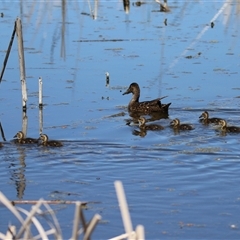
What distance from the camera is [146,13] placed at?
19.2m

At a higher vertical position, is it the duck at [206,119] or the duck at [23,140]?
the duck at [206,119]

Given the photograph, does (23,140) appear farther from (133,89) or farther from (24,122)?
(133,89)

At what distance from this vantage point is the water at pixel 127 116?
649cm

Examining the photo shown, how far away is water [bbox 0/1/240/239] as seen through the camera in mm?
6492

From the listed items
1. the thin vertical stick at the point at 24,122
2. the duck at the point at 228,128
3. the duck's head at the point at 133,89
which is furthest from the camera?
the duck's head at the point at 133,89

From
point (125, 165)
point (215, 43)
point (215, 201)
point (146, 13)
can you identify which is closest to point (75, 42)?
point (215, 43)

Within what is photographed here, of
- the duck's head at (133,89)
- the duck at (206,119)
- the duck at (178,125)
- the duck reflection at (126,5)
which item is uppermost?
the duck reflection at (126,5)

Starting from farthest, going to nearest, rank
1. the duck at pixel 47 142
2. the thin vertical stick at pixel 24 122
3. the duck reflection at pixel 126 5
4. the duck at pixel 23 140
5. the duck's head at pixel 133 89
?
the duck reflection at pixel 126 5, the duck's head at pixel 133 89, the thin vertical stick at pixel 24 122, the duck at pixel 23 140, the duck at pixel 47 142

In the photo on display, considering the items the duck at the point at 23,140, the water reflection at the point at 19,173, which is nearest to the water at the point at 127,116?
the water reflection at the point at 19,173

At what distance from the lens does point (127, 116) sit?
435 inches

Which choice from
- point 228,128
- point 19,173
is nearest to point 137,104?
point 228,128

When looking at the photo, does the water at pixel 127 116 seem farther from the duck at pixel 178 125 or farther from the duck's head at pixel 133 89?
the duck's head at pixel 133 89

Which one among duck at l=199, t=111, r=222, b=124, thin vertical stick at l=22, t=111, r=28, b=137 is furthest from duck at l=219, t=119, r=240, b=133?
thin vertical stick at l=22, t=111, r=28, b=137

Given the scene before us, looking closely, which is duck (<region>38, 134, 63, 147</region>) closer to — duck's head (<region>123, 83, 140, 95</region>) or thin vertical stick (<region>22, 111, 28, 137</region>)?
thin vertical stick (<region>22, 111, 28, 137</region>)
